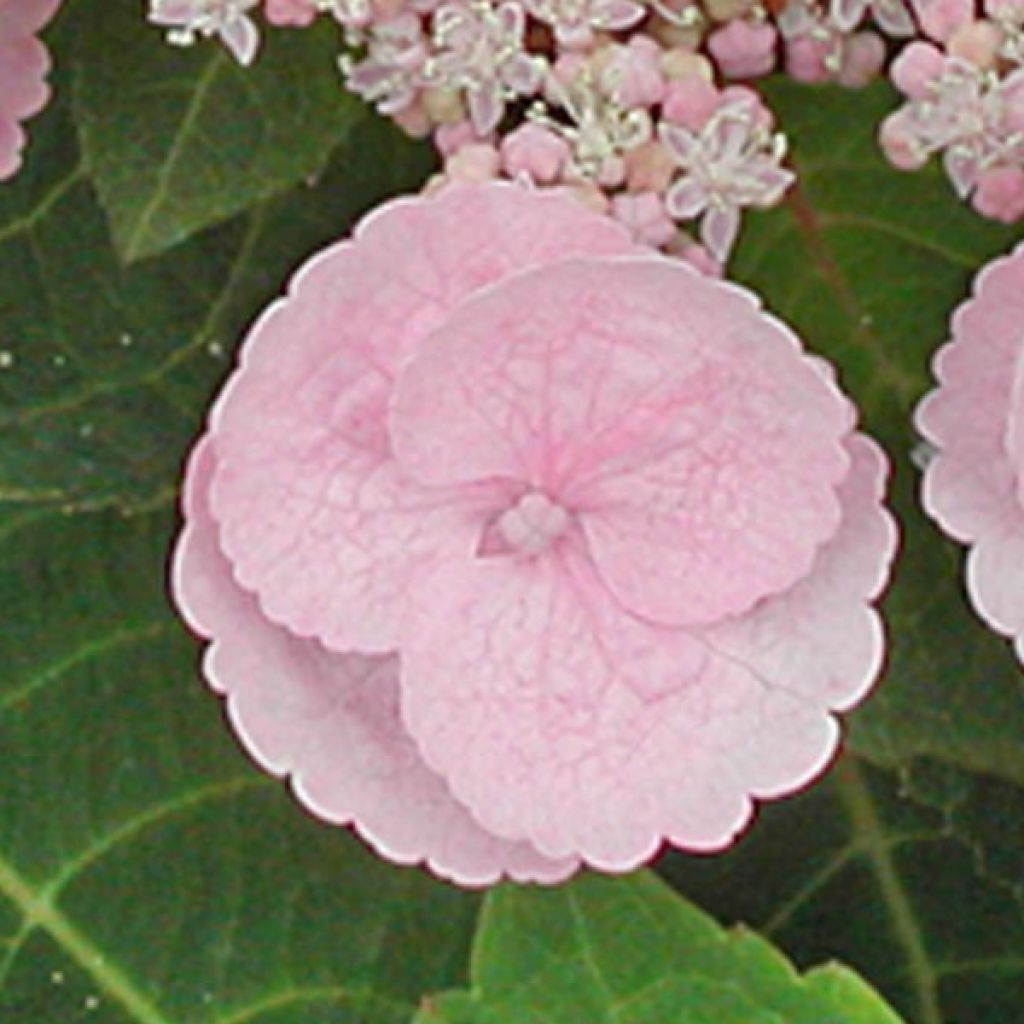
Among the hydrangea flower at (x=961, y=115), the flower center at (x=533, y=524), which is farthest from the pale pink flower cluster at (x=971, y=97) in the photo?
the flower center at (x=533, y=524)

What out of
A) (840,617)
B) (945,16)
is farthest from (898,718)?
(945,16)

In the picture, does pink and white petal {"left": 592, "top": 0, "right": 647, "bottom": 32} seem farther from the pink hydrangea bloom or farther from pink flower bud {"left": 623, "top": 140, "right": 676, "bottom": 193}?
the pink hydrangea bloom

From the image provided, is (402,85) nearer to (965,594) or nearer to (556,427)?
(556,427)

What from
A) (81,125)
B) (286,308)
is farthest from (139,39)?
(286,308)

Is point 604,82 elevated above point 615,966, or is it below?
above

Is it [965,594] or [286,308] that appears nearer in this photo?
[286,308]

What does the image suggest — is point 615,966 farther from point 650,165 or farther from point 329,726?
point 650,165
